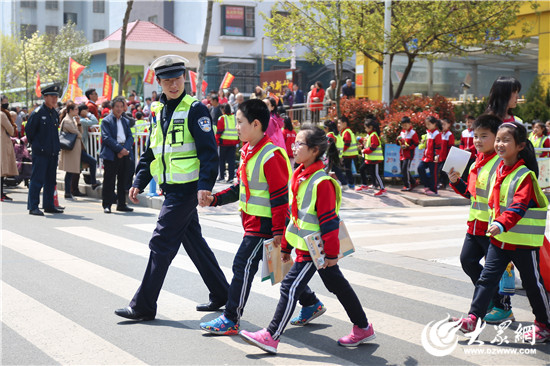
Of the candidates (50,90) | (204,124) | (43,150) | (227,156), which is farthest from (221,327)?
(227,156)

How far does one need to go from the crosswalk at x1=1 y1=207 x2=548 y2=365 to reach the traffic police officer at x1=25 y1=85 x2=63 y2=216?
2.00 meters

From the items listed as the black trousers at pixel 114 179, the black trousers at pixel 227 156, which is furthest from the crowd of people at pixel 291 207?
the black trousers at pixel 227 156

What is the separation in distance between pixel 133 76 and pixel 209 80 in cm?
631

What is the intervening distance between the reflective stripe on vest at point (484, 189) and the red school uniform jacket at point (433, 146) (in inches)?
410

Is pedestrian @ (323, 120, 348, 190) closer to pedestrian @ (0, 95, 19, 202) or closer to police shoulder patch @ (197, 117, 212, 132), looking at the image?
pedestrian @ (0, 95, 19, 202)

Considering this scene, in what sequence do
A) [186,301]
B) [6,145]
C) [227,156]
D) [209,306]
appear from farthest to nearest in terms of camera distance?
[227,156] → [6,145] → [186,301] → [209,306]

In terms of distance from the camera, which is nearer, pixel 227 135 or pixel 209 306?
pixel 209 306

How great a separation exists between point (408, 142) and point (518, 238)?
37.4 feet

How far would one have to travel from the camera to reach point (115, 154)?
12.5 m

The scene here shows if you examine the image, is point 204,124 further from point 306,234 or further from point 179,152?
point 306,234

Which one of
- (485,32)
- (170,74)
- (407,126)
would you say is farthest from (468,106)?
(170,74)

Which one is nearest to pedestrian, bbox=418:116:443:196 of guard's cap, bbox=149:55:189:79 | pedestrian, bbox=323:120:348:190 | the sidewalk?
the sidewalk

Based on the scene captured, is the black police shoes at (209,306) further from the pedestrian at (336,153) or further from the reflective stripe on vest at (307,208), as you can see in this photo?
the pedestrian at (336,153)

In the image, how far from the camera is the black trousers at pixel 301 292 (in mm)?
4785
